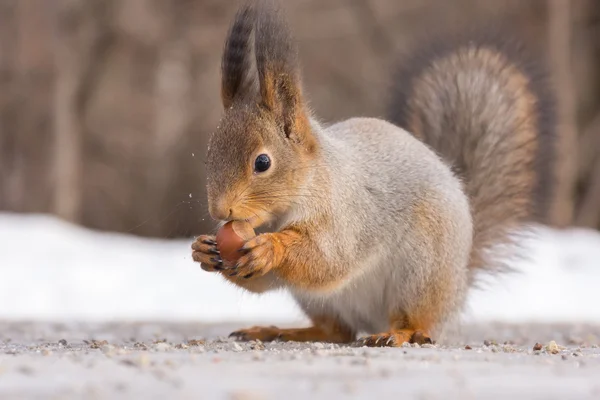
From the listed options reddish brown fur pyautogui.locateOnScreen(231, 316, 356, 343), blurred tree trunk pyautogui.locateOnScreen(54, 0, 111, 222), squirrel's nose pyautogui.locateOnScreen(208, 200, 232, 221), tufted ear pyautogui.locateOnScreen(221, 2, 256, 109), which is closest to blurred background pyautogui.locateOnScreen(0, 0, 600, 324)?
blurred tree trunk pyautogui.locateOnScreen(54, 0, 111, 222)

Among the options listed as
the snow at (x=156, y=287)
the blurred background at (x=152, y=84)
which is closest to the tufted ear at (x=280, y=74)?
the snow at (x=156, y=287)

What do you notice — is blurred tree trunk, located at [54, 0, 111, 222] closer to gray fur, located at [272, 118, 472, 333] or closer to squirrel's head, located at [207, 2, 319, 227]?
gray fur, located at [272, 118, 472, 333]

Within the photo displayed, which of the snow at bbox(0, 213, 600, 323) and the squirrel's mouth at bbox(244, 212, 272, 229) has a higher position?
the snow at bbox(0, 213, 600, 323)

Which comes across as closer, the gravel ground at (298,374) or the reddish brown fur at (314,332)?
the gravel ground at (298,374)

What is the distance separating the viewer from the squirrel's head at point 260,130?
2.47 metres

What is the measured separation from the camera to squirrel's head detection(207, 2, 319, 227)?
2.47 m

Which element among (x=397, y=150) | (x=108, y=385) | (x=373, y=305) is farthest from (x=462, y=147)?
(x=108, y=385)

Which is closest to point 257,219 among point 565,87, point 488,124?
point 488,124

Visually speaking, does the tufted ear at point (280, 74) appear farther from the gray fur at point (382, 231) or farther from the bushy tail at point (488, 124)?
the bushy tail at point (488, 124)

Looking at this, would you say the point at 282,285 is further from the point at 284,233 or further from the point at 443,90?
the point at 443,90

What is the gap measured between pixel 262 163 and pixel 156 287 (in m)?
3.05

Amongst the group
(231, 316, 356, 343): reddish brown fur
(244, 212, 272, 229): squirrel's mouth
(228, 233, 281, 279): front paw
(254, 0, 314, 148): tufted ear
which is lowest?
(231, 316, 356, 343): reddish brown fur

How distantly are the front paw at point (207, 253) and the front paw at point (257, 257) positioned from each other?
0.04m

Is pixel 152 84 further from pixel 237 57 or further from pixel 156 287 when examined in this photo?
pixel 237 57
